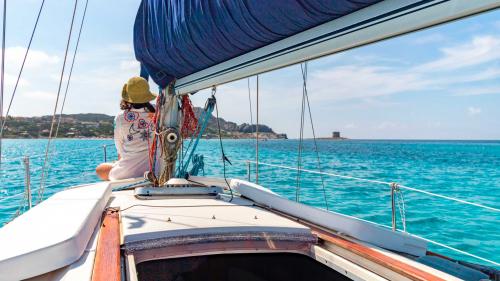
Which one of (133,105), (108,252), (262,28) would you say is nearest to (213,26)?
(262,28)

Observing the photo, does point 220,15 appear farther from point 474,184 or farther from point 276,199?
point 474,184

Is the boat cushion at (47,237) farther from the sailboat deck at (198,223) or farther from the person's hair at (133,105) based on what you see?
the person's hair at (133,105)

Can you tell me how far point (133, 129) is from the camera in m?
3.70

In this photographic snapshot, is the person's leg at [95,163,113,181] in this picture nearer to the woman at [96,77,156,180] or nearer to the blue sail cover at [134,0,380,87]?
the woman at [96,77,156,180]

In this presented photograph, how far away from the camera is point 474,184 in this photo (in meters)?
14.0

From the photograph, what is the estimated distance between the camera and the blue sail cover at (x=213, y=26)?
1.45 meters

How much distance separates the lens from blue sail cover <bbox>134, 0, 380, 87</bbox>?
145cm

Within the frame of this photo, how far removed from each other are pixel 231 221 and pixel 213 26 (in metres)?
1.04

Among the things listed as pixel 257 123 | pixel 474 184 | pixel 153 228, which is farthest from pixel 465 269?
pixel 474 184

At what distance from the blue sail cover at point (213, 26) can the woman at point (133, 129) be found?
20.2 inches

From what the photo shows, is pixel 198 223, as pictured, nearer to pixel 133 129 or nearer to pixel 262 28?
pixel 262 28

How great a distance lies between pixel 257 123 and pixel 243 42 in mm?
1953

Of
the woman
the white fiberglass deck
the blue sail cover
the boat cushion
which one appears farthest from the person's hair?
the boat cushion

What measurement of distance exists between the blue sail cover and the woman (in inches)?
20.2
